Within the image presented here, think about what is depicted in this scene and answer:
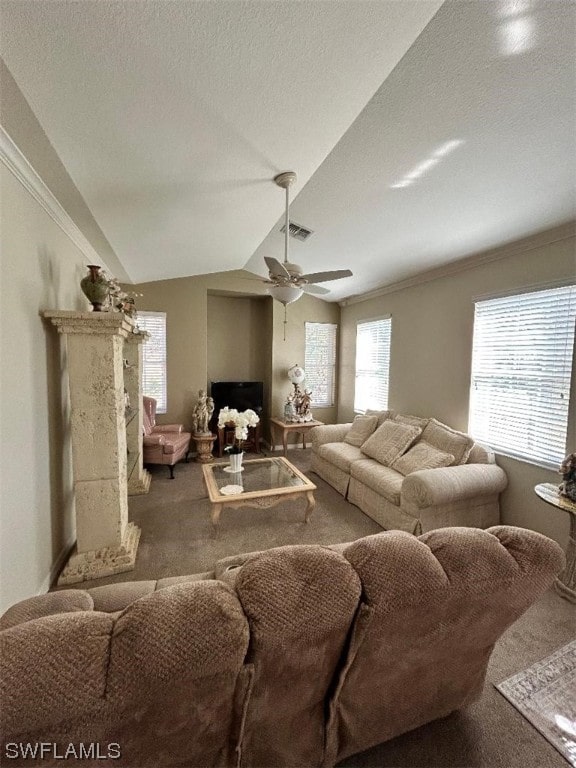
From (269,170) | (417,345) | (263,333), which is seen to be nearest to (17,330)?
(269,170)

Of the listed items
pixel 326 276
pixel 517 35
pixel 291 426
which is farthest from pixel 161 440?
pixel 517 35

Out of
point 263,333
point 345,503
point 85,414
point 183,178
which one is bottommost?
point 345,503

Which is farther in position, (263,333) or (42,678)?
(263,333)

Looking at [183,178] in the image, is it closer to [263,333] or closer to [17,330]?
[17,330]

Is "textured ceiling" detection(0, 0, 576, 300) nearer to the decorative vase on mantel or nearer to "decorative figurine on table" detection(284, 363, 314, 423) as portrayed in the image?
the decorative vase on mantel

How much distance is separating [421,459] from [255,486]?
1612mm

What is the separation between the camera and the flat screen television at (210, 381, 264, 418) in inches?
203

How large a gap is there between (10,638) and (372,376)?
4.67 meters

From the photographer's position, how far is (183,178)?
6.61 ft

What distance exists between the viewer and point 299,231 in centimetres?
320

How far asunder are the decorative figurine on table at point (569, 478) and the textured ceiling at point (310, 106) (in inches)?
68.6

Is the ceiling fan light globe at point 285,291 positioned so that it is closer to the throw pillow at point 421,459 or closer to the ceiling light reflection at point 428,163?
the ceiling light reflection at point 428,163

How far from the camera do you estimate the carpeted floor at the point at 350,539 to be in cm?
124

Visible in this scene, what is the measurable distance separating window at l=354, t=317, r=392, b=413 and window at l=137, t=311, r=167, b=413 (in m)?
3.10
